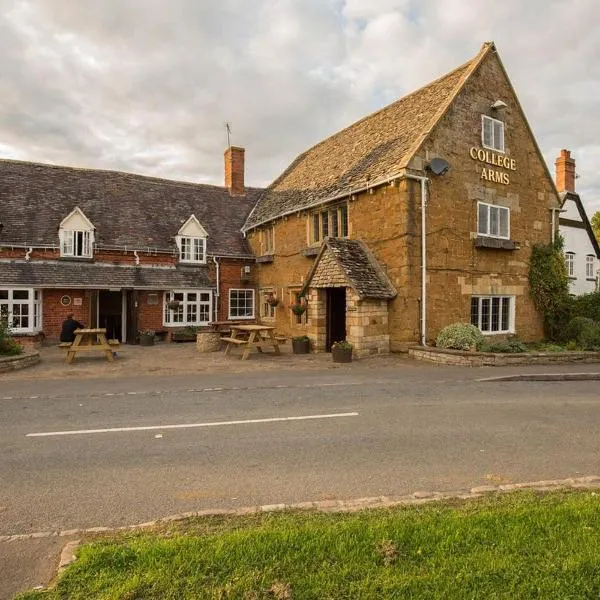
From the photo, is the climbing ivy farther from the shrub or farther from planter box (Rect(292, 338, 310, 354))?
planter box (Rect(292, 338, 310, 354))

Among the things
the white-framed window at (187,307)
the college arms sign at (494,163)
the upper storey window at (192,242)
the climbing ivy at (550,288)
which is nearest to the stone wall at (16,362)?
the white-framed window at (187,307)

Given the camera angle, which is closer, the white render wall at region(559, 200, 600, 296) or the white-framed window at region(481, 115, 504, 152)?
Answer: the white-framed window at region(481, 115, 504, 152)

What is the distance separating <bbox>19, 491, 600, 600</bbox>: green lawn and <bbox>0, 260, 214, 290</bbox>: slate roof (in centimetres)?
1913

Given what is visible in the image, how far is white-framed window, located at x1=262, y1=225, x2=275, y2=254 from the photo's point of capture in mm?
23958

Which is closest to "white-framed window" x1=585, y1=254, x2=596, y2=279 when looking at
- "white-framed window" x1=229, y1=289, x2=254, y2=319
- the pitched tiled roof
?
the pitched tiled roof

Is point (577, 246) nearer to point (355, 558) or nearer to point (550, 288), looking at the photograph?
point (550, 288)

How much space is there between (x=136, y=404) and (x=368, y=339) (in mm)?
8970

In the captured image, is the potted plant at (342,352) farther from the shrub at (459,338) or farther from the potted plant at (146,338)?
the potted plant at (146,338)

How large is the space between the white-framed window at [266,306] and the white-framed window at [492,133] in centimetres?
1187

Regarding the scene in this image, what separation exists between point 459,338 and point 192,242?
49.3ft

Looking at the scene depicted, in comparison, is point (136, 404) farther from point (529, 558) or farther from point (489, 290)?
point (489, 290)

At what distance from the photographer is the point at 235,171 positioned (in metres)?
29.2

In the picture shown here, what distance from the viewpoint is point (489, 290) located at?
18.1 m

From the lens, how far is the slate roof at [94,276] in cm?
2000
